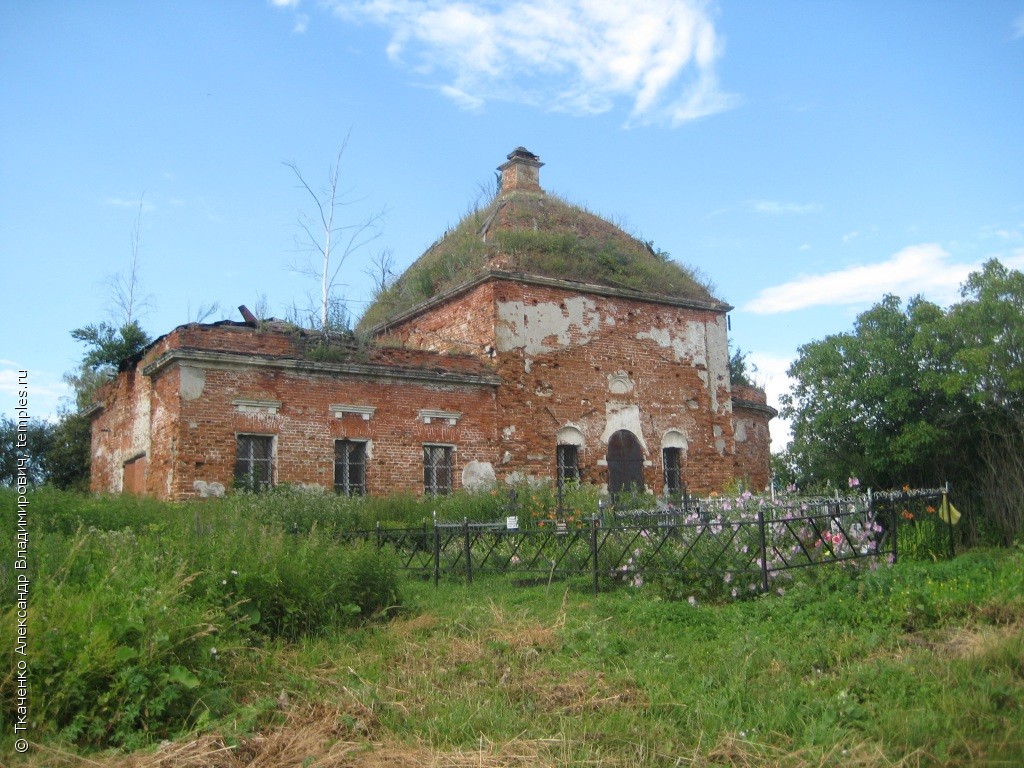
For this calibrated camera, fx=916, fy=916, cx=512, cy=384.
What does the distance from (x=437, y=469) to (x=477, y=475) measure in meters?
0.88

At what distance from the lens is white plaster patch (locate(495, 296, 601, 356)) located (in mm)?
20234

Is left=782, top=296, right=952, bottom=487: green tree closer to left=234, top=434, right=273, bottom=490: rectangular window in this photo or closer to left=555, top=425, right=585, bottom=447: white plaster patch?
left=555, top=425, right=585, bottom=447: white plaster patch

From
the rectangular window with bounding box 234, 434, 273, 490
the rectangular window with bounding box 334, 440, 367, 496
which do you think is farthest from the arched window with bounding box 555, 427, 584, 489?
the rectangular window with bounding box 234, 434, 273, 490

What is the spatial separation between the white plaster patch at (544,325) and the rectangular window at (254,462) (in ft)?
18.1

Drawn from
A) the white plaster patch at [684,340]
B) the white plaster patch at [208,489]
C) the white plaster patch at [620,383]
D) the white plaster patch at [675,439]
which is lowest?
the white plaster patch at [208,489]

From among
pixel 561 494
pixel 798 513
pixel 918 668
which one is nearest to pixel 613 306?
pixel 561 494

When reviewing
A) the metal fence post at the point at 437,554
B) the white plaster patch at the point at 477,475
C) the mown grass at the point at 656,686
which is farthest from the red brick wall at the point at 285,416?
the mown grass at the point at 656,686

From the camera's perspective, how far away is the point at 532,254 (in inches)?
Result: 841

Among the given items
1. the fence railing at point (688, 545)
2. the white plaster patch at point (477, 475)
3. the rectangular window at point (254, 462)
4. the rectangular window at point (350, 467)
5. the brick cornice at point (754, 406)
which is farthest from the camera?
the brick cornice at point (754, 406)

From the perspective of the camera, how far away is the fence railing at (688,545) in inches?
402

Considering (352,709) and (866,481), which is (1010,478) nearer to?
(866,481)

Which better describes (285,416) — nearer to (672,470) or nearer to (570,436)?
(570,436)

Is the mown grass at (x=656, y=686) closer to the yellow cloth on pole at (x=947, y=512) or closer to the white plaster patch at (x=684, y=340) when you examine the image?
the yellow cloth on pole at (x=947, y=512)

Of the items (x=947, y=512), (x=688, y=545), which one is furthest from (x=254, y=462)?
(x=947, y=512)
